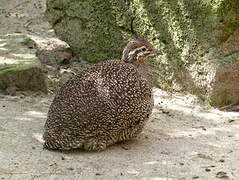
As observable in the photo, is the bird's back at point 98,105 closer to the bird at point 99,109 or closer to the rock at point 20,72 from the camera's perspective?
the bird at point 99,109

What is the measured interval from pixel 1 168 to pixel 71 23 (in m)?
3.56

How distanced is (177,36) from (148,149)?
197 cm

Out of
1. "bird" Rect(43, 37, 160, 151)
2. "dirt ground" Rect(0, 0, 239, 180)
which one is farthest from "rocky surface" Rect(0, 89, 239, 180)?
"bird" Rect(43, 37, 160, 151)

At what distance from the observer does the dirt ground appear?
5102mm

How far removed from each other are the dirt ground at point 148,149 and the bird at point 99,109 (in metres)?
0.14

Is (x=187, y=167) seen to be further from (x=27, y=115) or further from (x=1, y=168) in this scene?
(x=27, y=115)

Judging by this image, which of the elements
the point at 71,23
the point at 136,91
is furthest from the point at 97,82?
the point at 71,23

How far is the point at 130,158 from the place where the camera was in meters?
5.50

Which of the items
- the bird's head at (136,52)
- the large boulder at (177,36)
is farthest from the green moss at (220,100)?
the bird's head at (136,52)

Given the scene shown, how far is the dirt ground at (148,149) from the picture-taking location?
5102mm

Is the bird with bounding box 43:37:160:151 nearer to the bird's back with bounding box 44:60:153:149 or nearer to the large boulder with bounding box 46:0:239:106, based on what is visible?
the bird's back with bounding box 44:60:153:149

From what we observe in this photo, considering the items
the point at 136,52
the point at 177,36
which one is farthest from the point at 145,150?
the point at 177,36

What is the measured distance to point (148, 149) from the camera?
5.77 m

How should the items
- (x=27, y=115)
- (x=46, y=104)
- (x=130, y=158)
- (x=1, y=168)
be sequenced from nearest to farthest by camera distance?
→ (x=1, y=168)
(x=130, y=158)
(x=27, y=115)
(x=46, y=104)
